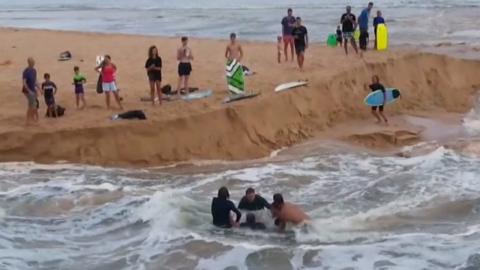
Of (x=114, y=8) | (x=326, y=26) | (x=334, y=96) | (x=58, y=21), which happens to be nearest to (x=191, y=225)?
(x=334, y=96)

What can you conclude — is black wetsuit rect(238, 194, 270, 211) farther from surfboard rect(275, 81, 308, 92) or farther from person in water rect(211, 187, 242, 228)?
surfboard rect(275, 81, 308, 92)

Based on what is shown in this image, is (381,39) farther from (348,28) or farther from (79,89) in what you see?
(79,89)

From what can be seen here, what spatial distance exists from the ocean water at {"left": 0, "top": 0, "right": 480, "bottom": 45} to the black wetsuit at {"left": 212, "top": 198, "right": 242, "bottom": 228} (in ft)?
63.8

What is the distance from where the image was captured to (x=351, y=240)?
519 inches

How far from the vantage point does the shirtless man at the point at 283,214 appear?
13484 mm

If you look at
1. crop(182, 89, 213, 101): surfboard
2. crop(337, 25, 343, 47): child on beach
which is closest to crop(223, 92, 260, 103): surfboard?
crop(182, 89, 213, 101): surfboard

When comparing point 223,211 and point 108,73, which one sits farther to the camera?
point 108,73

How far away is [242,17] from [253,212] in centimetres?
3531

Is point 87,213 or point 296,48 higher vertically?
point 296,48

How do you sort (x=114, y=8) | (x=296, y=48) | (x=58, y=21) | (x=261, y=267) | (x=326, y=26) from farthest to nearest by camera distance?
1. (x=114, y=8)
2. (x=58, y=21)
3. (x=326, y=26)
4. (x=296, y=48)
5. (x=261, y=267)

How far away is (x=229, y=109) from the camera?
1842cm

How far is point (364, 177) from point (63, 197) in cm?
557

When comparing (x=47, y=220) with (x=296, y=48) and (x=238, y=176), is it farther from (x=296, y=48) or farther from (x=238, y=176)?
(x=296, y=48)

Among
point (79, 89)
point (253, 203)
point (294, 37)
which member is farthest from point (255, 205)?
point (294, 37)
